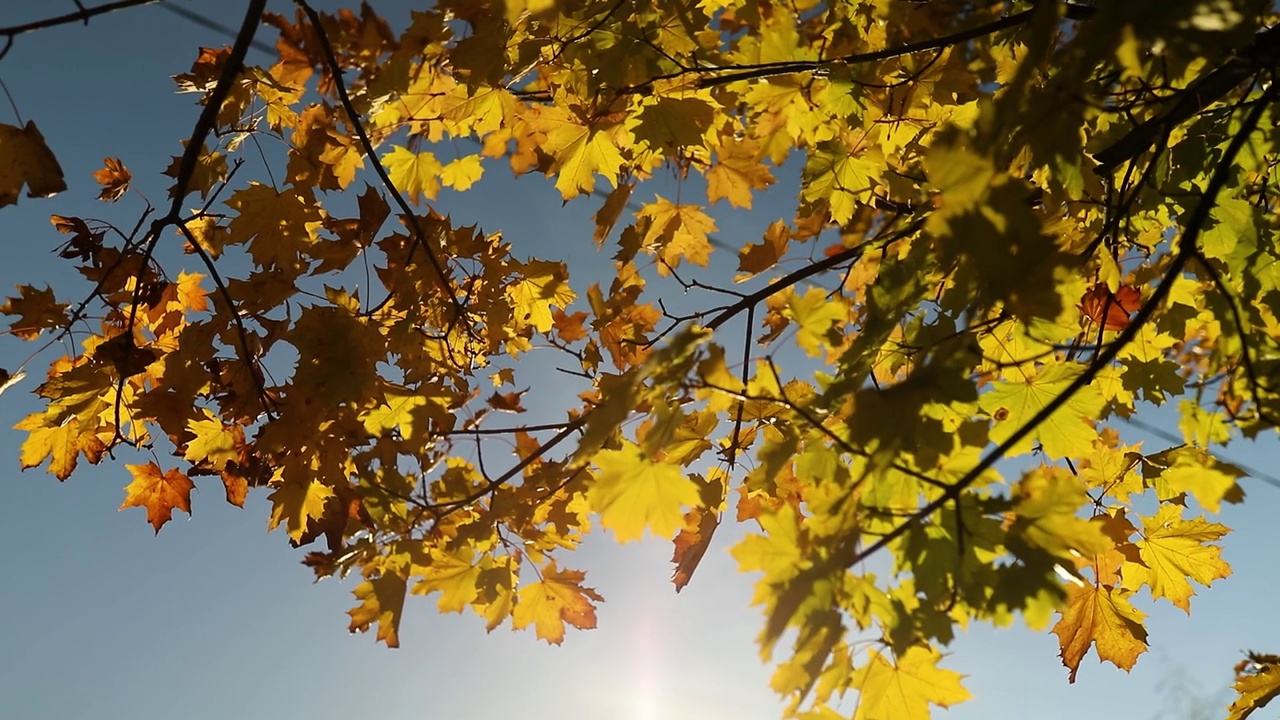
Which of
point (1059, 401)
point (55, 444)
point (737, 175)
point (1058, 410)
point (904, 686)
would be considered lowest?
point (904, 686)

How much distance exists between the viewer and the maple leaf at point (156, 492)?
242 cm

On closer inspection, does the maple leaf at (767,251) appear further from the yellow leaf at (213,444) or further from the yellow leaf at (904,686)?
the yellow leaf at (213,444)

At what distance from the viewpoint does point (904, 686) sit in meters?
1.30

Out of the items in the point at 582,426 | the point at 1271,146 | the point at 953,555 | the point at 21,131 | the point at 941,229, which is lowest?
the point at 953,555

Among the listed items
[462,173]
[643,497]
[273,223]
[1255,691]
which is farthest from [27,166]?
[1255,691]

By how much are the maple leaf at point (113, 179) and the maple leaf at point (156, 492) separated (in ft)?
3.31

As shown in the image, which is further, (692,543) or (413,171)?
(413,171)

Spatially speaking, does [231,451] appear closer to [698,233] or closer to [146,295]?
[146,295]

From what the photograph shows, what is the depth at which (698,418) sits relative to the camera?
82.8 inches

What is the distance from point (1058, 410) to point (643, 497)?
1.13 metres

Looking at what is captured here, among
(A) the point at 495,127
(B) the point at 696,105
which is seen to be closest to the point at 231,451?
(A) the point at 495,127

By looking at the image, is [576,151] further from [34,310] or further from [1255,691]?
[1255,691]

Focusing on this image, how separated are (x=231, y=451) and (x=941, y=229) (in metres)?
2.26

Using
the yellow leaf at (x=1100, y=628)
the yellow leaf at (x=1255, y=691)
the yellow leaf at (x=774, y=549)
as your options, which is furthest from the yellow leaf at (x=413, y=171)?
the yellow leaf at (x=1255, y=691)
